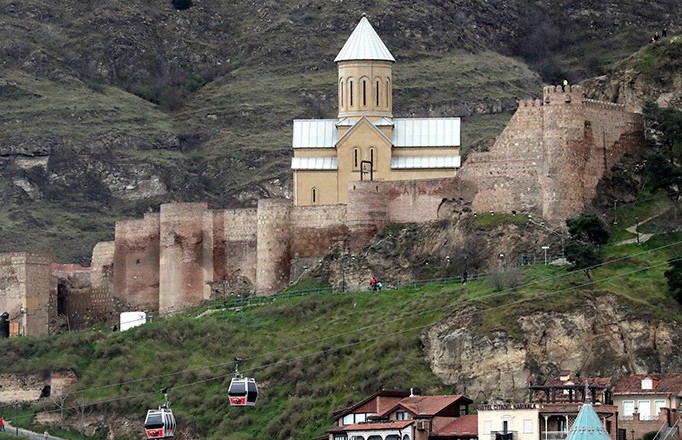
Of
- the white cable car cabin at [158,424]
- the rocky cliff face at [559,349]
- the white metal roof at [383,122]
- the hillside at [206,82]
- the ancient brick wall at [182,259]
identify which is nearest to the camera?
the white cable car cabin at [158,424]

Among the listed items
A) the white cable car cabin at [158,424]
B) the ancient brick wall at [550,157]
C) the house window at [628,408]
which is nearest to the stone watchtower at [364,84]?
the ancient brick wall at [550,157]

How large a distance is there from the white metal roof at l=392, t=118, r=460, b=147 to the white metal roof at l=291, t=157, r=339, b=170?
2.64 m

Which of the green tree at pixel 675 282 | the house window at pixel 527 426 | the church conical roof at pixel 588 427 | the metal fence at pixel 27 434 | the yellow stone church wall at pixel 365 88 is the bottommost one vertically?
the church conical roof at pixel 588 427

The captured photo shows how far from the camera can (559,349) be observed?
118 meters

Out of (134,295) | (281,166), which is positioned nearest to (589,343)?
(134,295)

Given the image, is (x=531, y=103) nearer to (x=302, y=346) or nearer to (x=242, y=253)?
(x=302, y=346)

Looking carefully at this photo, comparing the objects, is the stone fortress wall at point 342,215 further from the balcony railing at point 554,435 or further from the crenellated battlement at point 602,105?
the balcony railing at point 554,435

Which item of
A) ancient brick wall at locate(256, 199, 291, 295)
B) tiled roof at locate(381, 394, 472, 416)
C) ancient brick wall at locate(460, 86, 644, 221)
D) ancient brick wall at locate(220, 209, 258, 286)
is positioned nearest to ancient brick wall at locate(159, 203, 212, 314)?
ancient brick wall at locate(220, 209, 258, 286)

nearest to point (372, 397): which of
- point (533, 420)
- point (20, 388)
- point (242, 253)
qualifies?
point (533, 420)

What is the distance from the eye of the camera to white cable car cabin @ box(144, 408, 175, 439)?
116375 millimetres

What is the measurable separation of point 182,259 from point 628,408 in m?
27.7

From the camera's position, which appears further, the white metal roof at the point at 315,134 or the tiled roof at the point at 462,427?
the white metal roof at the point at 315,134

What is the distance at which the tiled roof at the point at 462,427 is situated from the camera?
10962cm

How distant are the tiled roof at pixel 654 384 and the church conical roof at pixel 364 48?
25.6 meters
